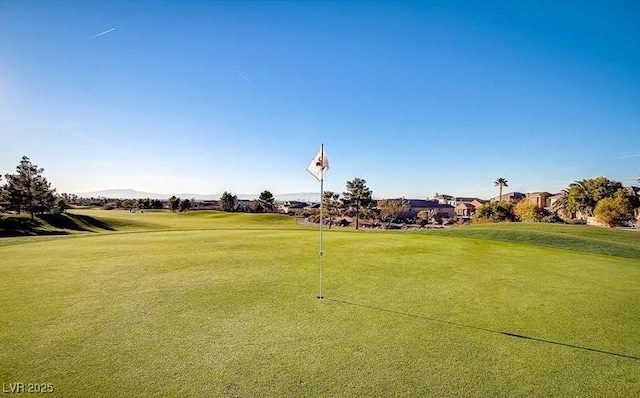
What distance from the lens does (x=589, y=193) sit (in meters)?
59.9

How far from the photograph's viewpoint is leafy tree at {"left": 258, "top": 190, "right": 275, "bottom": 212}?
78688 mm

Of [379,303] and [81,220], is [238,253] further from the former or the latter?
[81,220]

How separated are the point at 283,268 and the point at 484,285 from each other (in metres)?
4.68

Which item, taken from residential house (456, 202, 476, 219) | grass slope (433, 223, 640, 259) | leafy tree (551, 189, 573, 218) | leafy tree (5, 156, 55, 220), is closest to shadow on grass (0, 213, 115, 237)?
leafy tree (5, 156, 55, 220)

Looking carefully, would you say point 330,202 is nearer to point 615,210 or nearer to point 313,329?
point 615,210

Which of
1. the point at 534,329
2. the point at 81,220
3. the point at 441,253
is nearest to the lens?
the point at 534,329

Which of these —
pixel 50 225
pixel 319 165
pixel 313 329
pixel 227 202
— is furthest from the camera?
pixel 227 202

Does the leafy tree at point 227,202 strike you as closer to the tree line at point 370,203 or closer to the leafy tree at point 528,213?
the tree line at point 370,203

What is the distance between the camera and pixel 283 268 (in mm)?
7977

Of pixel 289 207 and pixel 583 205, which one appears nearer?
pixel 583 205

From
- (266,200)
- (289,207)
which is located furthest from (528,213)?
(289,207)

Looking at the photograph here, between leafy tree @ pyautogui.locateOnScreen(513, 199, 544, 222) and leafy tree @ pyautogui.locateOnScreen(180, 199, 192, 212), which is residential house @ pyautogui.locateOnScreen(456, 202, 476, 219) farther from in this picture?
leafy tree @ pyautogui.locateOnScreen(180, 199, 192, 212)

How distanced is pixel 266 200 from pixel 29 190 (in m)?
48.2

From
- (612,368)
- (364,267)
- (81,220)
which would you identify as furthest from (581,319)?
(81,220)
